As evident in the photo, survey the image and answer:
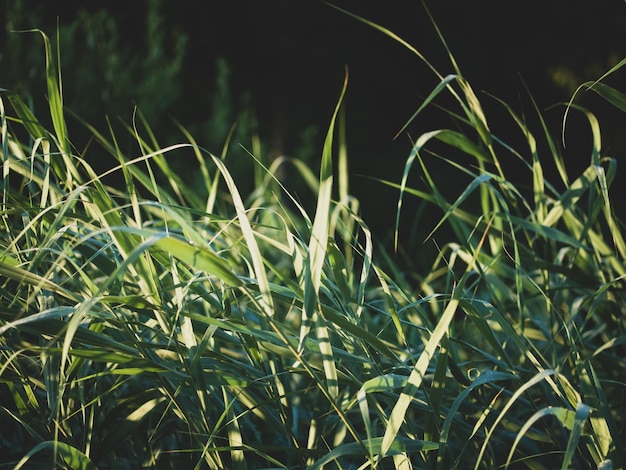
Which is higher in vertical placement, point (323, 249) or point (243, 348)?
point (323, 249)

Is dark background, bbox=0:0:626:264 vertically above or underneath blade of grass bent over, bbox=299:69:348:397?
underneath

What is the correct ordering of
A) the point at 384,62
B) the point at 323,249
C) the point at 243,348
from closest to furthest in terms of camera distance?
the point at 323,249, the point at 243,348, the point at 384,62

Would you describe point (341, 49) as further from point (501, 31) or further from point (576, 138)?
point (576, 138)

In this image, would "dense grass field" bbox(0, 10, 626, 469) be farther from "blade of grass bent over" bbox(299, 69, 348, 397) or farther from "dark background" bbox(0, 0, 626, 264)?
"dark background" bbox(0, 0, 626, 264)

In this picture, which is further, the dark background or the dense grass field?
the dark background

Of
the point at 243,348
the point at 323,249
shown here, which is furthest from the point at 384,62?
the point at 323,249

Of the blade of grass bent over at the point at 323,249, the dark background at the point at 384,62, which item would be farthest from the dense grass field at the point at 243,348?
the dark background at the point at 384,62

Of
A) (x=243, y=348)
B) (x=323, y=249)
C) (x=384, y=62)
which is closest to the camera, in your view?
(x=323, y=249)

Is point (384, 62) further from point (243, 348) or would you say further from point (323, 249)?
point (323, 249)

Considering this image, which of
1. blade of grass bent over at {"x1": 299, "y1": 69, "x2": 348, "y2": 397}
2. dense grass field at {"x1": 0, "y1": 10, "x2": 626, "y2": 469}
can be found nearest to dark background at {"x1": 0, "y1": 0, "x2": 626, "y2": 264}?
dense grass field at {"x1": 0, "y1": 10, "x2": 626, "y2": 469}

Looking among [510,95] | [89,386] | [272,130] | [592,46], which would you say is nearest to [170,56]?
[272,130]

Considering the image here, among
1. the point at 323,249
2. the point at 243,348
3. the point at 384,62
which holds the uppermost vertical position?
the point at 323,249

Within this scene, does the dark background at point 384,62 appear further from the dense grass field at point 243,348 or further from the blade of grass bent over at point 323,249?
the blade of grass bent over at point 323,249

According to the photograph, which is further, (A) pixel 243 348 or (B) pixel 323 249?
(A) pixel 243 348
